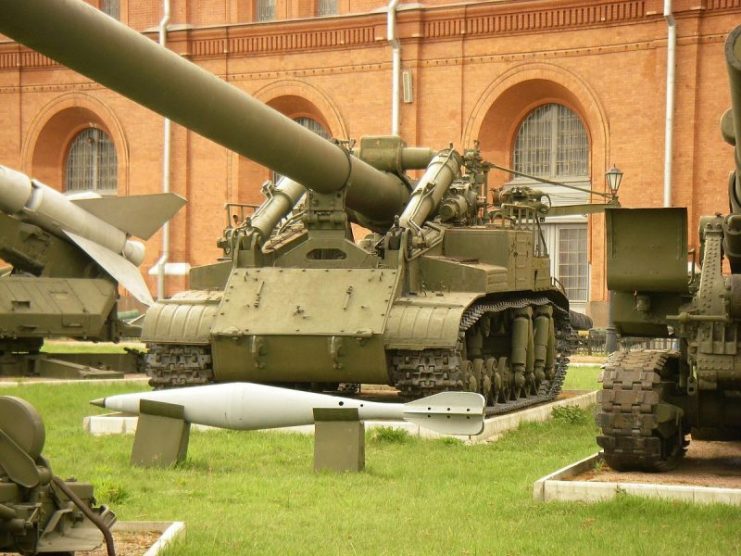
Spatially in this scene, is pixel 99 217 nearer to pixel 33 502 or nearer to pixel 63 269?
pixel 63 269

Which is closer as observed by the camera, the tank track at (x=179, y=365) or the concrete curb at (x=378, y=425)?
the concrete curb at (x=378, y=425)

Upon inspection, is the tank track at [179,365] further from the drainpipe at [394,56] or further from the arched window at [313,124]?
the arched window at [313,124]

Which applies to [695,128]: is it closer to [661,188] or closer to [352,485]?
[661,188]

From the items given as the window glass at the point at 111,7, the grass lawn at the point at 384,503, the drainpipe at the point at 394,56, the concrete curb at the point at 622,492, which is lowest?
the grass lawn at the point at 384,503

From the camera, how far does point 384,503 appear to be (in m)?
8.34

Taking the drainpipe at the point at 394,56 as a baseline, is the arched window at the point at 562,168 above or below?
below

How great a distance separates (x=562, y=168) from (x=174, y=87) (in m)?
22.1

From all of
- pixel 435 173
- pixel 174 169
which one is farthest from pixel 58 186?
pixel 435 173

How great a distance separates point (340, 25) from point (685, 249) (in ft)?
72.5

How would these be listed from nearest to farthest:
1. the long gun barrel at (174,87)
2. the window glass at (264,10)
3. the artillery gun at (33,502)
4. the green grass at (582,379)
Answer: the artillery gun at (33,502)
the long gun barrel at (174,87)
the green grass at (582,379)
the window glass at (264,10)

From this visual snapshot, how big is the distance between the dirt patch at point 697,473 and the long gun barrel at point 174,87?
10.5 ft

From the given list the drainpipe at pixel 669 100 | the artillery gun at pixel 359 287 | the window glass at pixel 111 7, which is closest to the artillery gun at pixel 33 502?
the artillery gun at pixel 359 287

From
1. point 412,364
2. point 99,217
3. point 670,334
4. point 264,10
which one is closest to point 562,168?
point 264,10

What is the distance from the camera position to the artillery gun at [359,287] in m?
12.1
